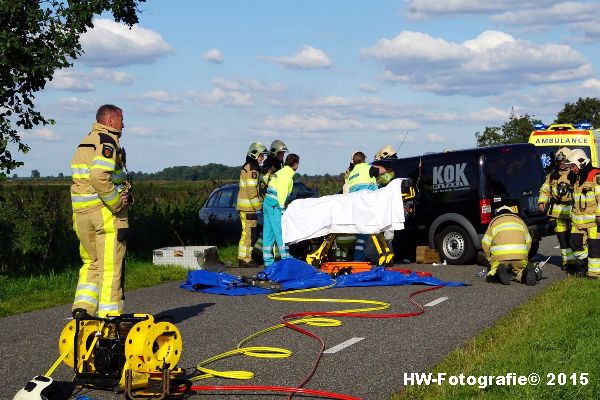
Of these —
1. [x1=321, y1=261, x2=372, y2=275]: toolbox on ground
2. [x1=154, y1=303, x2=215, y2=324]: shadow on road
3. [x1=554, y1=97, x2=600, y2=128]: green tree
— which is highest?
[x1=554, y1=97, x2=600, y2=128]: green tree

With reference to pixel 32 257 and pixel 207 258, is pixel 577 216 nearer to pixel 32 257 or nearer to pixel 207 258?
pixel 207 258

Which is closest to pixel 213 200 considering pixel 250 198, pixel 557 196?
pixel 250 198

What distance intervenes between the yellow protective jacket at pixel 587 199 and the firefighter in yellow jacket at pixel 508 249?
132 centimetres

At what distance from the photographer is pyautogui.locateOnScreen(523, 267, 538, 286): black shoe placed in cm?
1302

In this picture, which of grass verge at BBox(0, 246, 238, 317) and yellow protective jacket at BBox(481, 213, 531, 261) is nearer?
grass verge at BBox(0, 246, 238, 317)

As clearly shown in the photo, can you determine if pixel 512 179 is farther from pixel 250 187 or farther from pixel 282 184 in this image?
pixel 250 187

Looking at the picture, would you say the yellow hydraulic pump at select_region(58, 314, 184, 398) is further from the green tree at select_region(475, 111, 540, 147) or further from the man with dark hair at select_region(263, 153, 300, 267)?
the green tree at select_region(475, 111, 540, 147)

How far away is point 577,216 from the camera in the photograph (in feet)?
46.9

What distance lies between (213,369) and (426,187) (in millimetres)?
9968

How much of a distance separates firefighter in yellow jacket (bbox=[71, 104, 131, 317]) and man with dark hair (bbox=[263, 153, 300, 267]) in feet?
22.9

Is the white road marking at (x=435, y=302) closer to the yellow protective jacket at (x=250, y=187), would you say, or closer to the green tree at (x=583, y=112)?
the yellow protective jacket at (x=250, y=187)

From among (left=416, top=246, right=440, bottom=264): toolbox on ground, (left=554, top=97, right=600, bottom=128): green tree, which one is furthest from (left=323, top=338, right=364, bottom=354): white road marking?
(left=554, top=97, right=600, bottom=128): green tree

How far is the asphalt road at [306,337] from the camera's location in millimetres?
7113

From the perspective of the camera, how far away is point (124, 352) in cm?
651
